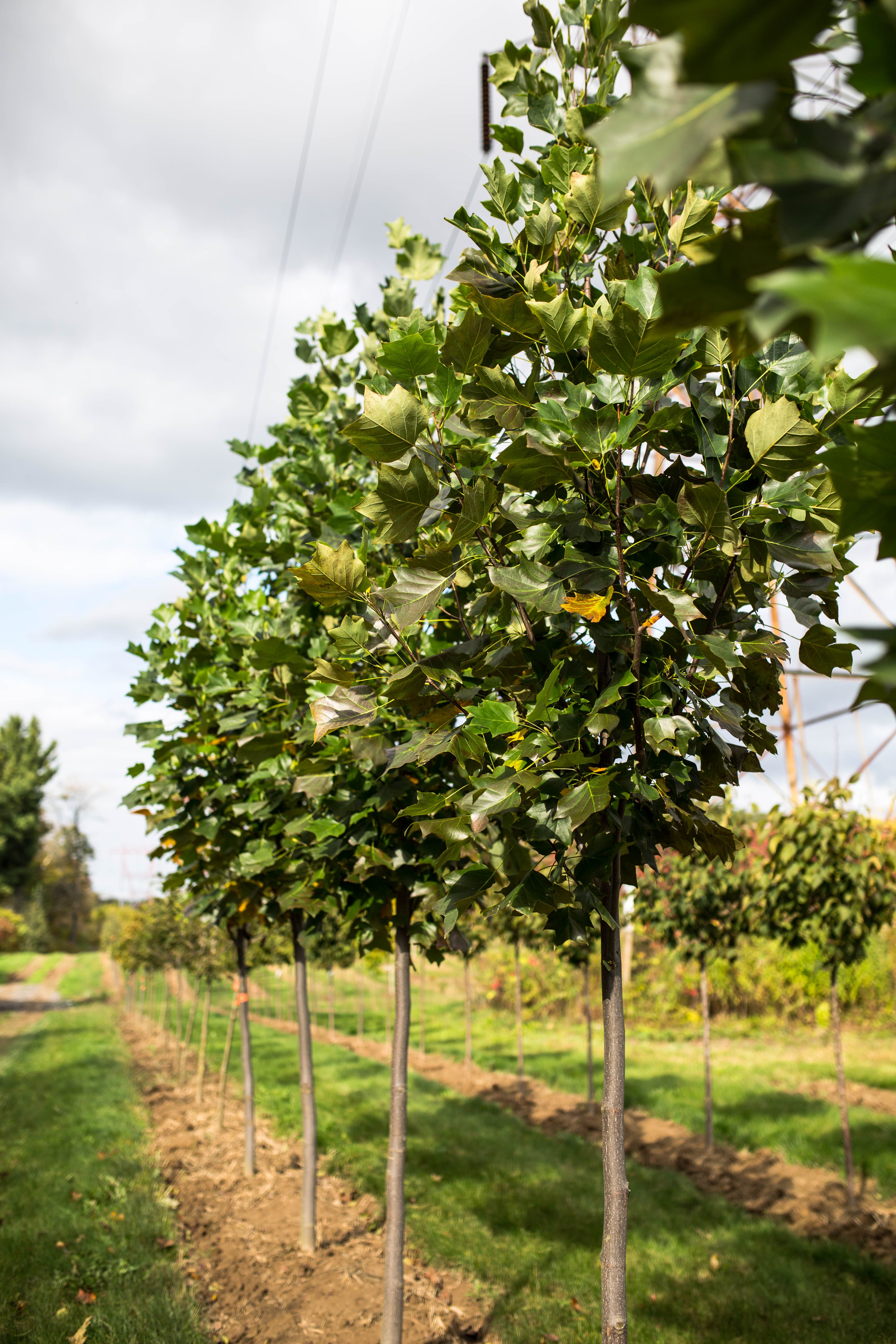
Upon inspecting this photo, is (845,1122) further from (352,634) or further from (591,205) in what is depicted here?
(591,205)

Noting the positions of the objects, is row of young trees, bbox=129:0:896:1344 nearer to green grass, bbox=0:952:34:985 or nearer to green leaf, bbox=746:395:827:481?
green leaf, bbox=746:395:827:481

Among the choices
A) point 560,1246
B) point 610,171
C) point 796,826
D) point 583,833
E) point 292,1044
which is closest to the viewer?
point 610,171

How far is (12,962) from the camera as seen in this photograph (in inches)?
1853

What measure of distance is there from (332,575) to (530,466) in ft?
1.99

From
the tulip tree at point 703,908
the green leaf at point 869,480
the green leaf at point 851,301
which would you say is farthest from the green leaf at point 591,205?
the tulip tree at point 703,908

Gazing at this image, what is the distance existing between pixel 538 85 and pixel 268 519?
2921mm

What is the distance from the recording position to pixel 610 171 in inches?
27.5

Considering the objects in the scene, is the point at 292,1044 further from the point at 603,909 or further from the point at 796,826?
the point at 603,909

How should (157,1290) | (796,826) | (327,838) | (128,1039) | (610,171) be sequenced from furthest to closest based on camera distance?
(128,1039)
(796,826)
(157,1290)
(327,838)
(610,171)

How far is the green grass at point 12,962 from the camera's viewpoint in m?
41.1

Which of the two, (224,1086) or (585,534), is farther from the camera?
(224,1086)

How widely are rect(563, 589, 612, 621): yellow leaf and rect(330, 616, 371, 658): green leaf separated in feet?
1.99

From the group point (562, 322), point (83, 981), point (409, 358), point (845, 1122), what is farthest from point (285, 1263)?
point (83, 981)

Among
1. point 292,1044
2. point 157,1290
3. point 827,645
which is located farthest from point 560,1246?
point 292,1044
